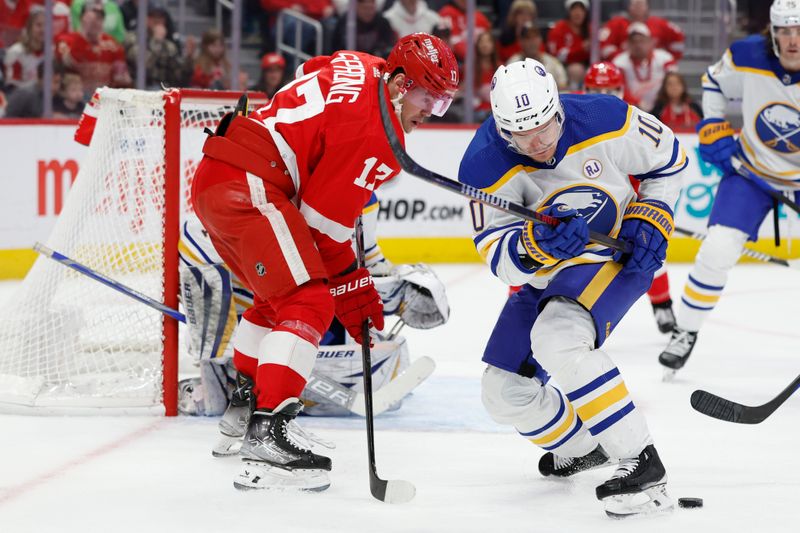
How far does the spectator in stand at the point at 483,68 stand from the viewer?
7.36 metres

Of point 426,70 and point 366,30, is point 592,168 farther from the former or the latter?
point 366,30

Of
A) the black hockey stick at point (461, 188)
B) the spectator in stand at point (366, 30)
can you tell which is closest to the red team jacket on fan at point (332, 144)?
the black hockey stick at point (461, 188)

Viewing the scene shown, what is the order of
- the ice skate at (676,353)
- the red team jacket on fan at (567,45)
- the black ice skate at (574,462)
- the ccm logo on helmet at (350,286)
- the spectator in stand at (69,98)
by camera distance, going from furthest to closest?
the red team jacket on fan at (567,45)
the spectator in stand at (69,98)
the ice skate at (676,353)
the ccm logo on helmet at (350,286)
the black ice skate at (574,462)

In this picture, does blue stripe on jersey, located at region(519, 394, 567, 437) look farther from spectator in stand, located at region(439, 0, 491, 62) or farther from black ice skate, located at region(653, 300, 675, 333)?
spectator in stand, located at region(439, 0, 491, 62)

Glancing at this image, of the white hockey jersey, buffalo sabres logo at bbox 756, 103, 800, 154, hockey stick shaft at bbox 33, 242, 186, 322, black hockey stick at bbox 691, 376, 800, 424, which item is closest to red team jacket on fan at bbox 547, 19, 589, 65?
the white hockey jersey

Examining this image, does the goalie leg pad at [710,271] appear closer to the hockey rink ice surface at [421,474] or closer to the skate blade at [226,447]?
the hockey rink ice surface at [421,474]

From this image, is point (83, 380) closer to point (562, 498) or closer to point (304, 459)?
point (304, 459)

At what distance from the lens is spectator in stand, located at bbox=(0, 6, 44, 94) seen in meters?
6.40

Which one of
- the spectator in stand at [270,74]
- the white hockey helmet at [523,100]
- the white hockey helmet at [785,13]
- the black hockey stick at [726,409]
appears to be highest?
the white hockey helmet at [785,13]

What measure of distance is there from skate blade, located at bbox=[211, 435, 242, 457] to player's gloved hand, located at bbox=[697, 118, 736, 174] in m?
2.13

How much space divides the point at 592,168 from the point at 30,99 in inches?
181

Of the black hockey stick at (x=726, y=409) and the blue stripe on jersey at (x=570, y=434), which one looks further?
the blue stripe on jersey at (x=570, y=434)

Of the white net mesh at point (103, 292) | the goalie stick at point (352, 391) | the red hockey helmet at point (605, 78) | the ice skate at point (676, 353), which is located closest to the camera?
the goalie stick at point (352, 391)

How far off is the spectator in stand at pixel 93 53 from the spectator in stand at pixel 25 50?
0.12 metres
